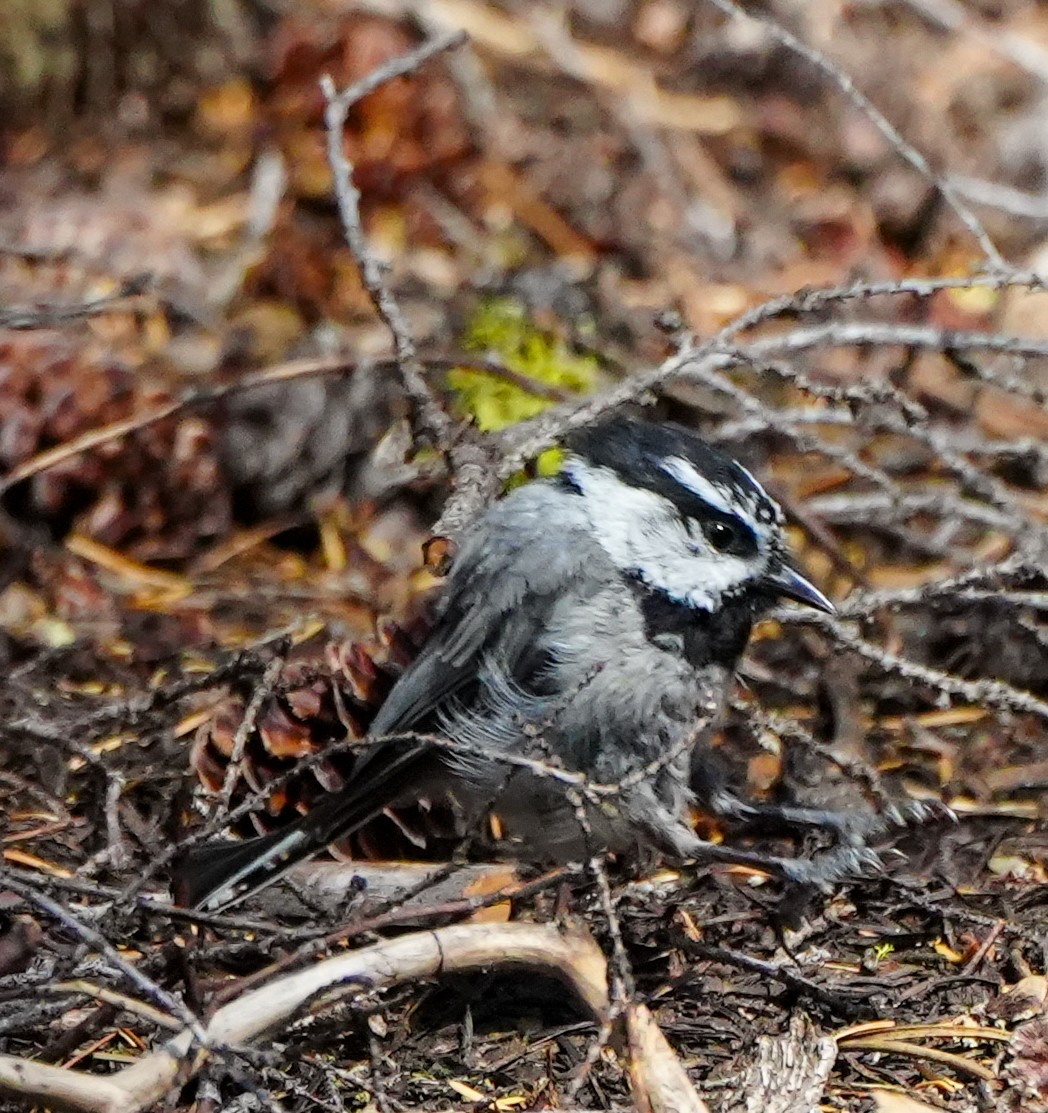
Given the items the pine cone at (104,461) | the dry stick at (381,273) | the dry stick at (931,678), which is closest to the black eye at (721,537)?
the dry stick at (931,678)

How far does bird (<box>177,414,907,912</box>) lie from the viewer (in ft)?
9.30

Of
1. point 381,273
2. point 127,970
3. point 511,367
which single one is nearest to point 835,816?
point 127,970

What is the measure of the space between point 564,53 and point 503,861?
11.1ft

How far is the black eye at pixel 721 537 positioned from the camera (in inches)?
116

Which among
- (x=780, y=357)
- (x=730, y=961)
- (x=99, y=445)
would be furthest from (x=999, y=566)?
(x=99, y=445)

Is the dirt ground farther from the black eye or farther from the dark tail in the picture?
the black eye

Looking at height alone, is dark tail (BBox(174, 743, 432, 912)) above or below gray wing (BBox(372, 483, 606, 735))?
below

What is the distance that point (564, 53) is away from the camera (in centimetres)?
551

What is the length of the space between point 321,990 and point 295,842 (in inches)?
22.1

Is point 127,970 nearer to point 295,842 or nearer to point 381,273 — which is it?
point 295,842

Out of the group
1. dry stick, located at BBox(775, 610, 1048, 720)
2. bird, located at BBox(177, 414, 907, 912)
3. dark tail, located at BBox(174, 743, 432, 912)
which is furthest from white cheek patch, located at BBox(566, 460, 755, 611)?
dark tail, located at BBox(174, 743, 432, 912)

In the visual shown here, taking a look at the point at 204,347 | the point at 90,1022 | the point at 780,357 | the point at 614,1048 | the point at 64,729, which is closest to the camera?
the point at 90,1022

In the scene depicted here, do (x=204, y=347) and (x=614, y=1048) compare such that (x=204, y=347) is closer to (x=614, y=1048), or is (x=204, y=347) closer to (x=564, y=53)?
(x=564, y=53)

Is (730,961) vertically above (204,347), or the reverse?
(204,347)
